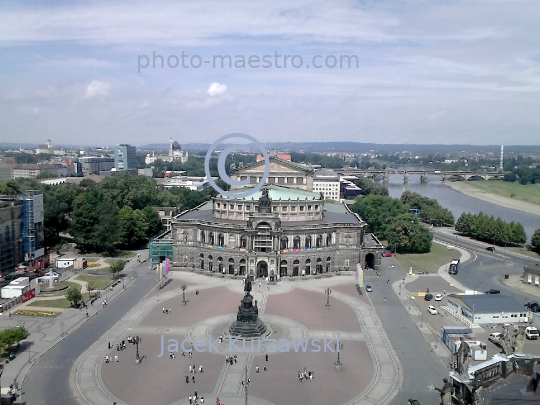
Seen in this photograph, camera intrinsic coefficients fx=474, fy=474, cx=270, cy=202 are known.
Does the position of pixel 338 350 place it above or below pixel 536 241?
below

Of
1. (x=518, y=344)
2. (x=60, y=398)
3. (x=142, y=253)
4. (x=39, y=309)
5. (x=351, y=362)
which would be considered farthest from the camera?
(x=142, y=253)

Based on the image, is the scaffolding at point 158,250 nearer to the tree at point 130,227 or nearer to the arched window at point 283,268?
the tree at point 130,227

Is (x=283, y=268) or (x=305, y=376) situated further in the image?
(x=283, y=268)

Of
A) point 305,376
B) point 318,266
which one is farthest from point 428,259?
point 305,376

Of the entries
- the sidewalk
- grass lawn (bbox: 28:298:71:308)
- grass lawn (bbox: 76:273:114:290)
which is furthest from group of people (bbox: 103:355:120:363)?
grass lawn (bbox: 76:273:114:290)

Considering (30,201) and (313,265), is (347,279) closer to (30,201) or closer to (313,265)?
(313,265)

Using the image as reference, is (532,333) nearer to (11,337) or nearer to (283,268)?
(283,268)

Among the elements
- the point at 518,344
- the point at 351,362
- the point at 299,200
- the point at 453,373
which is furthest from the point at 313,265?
the point at 453,373
